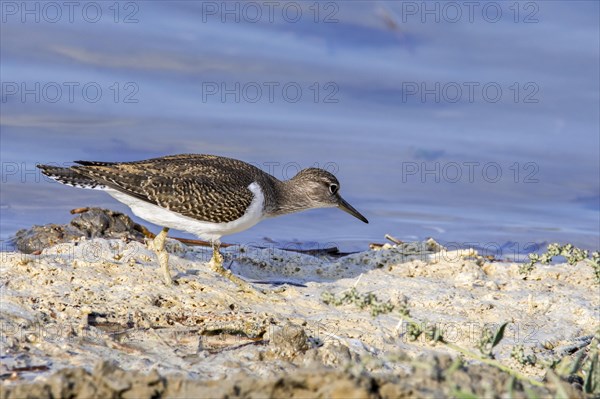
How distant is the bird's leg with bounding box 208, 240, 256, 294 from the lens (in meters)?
7.26

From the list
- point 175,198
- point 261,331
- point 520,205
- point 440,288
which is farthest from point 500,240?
point 261,331

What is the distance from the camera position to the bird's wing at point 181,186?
26.2ft

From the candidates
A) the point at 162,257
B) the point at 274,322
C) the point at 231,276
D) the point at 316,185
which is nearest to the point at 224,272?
the point at 231,276

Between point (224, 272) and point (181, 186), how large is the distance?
94 centimetres

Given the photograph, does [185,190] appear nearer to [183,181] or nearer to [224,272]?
[183,181]

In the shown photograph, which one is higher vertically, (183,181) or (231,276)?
(183,181)

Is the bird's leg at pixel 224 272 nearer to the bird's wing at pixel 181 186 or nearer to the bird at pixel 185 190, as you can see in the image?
the bird at pixel 185 190

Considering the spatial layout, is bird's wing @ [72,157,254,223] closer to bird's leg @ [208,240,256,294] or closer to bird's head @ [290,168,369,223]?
bird's leg @ [208,240,256,294]

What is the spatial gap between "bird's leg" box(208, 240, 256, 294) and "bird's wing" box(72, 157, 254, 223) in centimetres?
31

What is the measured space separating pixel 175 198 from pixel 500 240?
17.0 feet

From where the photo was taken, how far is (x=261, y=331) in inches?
234

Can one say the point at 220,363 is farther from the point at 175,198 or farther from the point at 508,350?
the point at 175,198

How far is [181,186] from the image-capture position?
8062 mm

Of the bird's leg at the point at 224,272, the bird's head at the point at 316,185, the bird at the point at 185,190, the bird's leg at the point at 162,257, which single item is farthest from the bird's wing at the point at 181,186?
the bird's head at the point at 316,185
